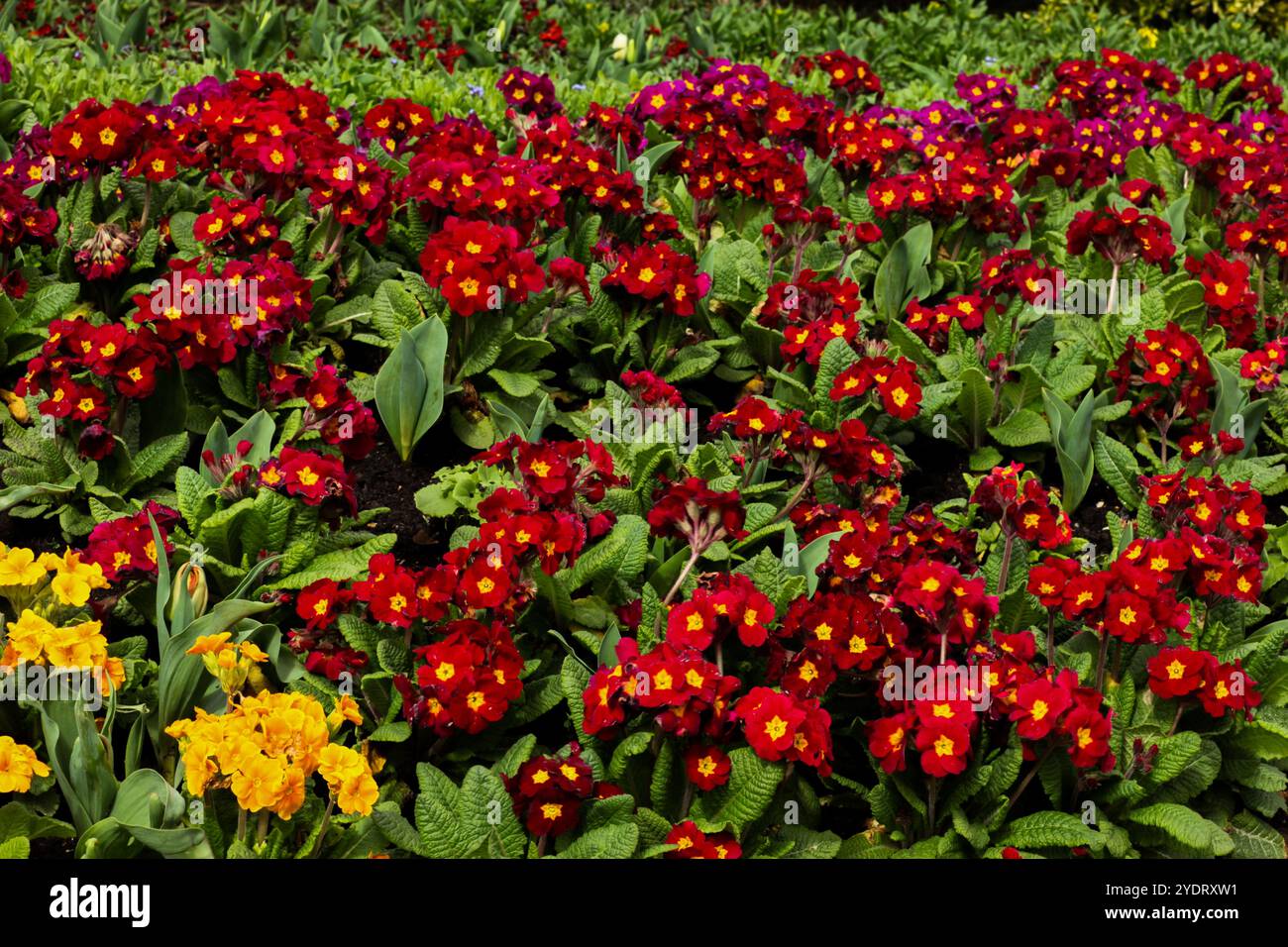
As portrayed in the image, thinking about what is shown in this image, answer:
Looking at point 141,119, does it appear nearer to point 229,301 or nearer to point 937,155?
point 229,301

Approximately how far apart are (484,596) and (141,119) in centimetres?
225

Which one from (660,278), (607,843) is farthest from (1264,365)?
(607,843)

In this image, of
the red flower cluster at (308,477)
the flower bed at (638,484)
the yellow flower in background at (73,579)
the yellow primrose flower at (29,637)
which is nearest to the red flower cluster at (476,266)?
the flower bed at (638,484)

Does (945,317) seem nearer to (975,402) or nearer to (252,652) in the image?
(975,402)

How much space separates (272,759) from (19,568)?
0.91 m

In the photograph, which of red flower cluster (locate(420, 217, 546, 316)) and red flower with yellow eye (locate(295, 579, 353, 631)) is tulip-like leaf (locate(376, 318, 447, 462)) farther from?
red flower with yellow eye (locate(295, 579, 353, 631))

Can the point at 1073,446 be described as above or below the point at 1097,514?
above

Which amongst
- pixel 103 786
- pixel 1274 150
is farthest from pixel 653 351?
pixel 1274 150

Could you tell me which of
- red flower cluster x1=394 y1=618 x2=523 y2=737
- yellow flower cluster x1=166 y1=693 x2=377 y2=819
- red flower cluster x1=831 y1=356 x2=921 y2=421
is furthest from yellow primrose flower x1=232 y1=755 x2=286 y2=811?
red flower cluster x1=831 y1=356 x2=921 y2=421

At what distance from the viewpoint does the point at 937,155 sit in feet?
18.0

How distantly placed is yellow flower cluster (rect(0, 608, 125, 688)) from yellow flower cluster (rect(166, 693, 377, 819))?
0.34m

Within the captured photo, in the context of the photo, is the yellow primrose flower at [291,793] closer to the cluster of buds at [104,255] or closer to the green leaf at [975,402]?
the cluster of buds at [104,255]

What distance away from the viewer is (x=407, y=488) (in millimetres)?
4156

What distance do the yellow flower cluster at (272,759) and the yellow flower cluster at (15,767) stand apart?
306mm
